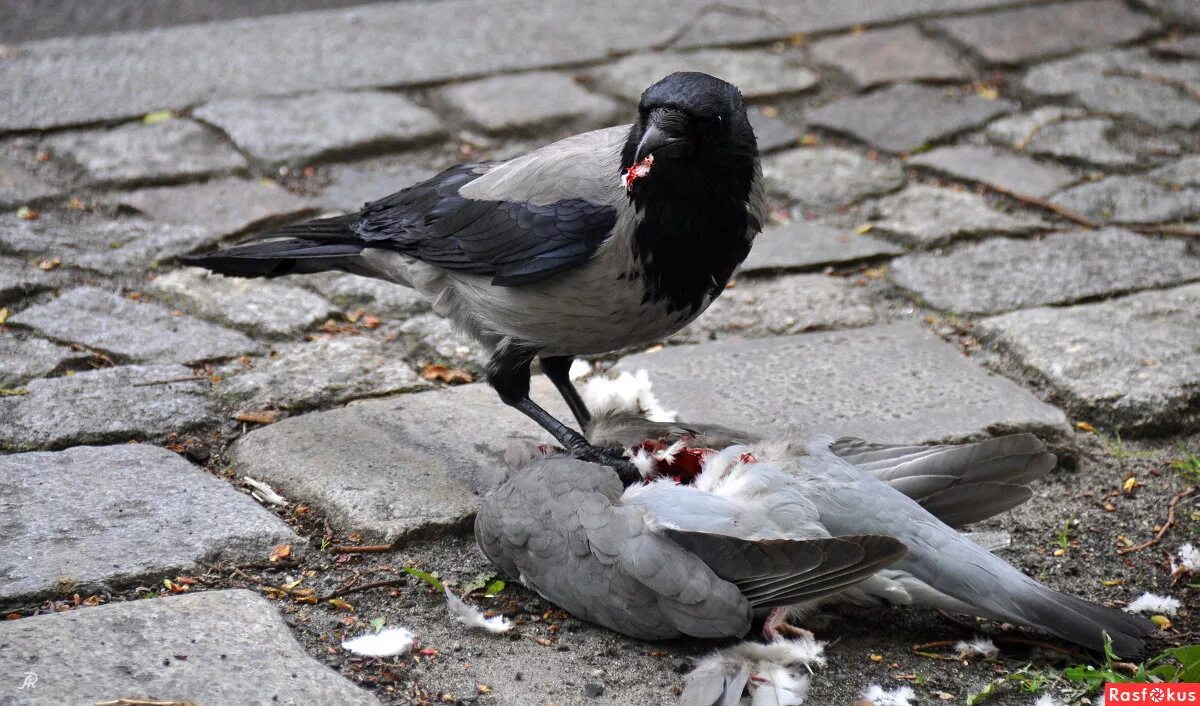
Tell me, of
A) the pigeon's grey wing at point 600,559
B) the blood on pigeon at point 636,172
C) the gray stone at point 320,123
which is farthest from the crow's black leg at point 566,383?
the gray stone at point 320,123

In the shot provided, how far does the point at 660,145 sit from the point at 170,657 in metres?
1.50

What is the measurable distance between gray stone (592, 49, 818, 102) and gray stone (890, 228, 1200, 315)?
5.25ft

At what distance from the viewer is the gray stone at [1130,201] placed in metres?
4.91

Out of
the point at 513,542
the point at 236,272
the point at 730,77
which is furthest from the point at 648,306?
the point at 730,77

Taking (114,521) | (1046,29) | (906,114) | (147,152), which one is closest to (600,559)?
(114,521)

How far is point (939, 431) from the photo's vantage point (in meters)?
3.48

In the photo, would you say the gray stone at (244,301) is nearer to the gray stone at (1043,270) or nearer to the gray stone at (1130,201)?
the gray stone at (1043,270)

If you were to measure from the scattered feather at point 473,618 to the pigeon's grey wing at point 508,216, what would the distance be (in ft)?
2.82

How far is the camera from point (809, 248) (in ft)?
15.4

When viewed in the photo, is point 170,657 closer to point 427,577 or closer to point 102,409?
point 427,577

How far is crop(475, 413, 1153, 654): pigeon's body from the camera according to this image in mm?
2531

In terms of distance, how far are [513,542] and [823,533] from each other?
26.1 inches

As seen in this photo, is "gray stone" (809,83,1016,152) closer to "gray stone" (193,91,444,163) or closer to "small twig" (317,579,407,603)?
"gray stone" (193,91,444,163)

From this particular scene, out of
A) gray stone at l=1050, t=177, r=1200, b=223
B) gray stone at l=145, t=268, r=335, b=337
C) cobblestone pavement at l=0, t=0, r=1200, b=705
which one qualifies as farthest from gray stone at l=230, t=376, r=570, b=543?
gray stone at l=1050, t=177, r=1200, b=223
